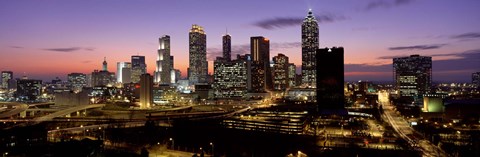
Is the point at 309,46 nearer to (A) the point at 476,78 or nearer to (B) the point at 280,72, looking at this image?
(B) the point at 280,72

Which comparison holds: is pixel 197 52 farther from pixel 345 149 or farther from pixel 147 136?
pixel 345 149

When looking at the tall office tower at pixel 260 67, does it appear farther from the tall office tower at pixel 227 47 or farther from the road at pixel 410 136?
the road at pixel 410 136

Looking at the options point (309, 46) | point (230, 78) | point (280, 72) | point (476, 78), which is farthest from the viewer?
point (476, 78)

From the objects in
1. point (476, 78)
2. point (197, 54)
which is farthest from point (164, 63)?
point (476, 78)

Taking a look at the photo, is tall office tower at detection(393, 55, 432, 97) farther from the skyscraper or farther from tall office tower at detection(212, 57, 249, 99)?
the skyscraper

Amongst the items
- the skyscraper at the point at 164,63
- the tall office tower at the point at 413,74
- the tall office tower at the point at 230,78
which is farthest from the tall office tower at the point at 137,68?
the tall office tower at the point at 413,74

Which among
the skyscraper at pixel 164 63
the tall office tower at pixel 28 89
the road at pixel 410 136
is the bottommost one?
the road at pixel 410 136

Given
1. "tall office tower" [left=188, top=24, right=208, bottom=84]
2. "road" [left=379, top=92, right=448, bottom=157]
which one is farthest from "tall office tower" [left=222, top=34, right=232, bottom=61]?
"road" [left=379, top=92, right=448, bottom=157]
